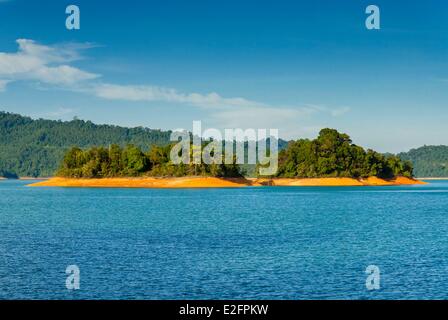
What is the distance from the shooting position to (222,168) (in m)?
153

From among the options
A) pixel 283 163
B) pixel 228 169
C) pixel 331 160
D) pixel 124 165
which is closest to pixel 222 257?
pixel 228 169

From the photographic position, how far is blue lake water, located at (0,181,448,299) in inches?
1015

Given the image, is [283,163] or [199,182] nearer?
[199,182]

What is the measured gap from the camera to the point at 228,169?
509ft

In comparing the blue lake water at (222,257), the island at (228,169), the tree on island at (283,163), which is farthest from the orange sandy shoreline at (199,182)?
the blue lake water at (222,257)

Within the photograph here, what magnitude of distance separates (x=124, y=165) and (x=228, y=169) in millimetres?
27171

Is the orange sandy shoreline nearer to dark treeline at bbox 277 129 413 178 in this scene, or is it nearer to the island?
the island

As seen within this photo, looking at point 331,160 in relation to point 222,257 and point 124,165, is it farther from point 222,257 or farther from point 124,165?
point 222,257

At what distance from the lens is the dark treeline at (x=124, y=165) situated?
513ft

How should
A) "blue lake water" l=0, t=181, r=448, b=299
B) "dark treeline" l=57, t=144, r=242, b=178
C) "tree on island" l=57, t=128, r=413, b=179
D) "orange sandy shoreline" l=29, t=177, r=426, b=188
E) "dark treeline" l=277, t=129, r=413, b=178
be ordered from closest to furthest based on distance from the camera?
"blue lake water" l=0, t=181, r=448, b=299 → "orange sandy shoreline" l=29, t=177, r=426, b=188 → "dark treeline" l=57, t=144, r=242, b=178 → "tree on island" l=57, t=128, r=413, b=179 → "dark treeline" l=277, t=129, r=413, b=178

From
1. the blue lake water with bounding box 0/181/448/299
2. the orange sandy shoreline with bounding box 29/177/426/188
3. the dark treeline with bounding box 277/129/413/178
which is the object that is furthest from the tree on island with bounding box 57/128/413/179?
the blue lake water with bounding box 0/181/448/299
